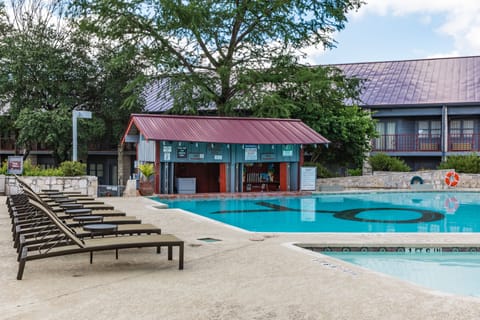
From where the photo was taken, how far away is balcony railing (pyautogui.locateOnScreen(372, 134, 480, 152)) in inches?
1179

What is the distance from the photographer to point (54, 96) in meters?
30.5

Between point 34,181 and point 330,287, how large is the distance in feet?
49.1

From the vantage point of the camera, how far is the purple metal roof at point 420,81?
30.3m

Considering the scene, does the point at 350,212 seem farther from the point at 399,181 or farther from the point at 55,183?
the point at 399,181

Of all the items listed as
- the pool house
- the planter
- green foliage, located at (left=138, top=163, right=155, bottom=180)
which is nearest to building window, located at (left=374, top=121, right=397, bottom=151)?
the pool house

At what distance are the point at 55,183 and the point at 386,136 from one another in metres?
20.6

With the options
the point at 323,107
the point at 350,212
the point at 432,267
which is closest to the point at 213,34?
the point at 323,107

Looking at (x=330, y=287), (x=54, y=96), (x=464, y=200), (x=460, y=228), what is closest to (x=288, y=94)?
(x=464, y=200)

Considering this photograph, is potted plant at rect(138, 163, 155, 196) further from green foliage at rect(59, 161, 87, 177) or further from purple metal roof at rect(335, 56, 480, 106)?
purple metal roof at rect(335, 56, 480, 106)

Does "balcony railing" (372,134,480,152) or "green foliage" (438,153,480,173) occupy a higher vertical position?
"balcony railing" (372,134,480,152)

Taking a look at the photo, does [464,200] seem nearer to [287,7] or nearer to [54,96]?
[287,7]

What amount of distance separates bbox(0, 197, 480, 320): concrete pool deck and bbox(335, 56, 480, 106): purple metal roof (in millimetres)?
24733

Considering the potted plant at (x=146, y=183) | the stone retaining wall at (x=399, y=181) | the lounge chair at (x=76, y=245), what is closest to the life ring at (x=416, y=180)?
the stone retaining wall at (x=399, y=181)

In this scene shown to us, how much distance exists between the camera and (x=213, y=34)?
2756 centimetres
